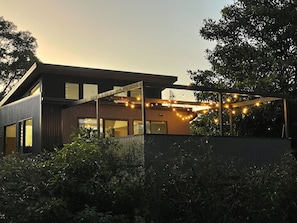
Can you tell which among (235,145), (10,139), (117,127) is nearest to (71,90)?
(117,127)

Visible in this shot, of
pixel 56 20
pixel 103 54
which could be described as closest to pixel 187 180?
pixel 56 20

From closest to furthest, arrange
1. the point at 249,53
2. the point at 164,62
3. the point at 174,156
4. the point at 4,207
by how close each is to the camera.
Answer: the point at 4,207 → the point at 174,156 → the point at 249,53 → the point at 164,62

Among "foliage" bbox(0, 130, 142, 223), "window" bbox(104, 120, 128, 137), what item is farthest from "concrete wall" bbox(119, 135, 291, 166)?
"window" bbox(104, 120, 128, 137)

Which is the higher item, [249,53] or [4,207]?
[249,53]

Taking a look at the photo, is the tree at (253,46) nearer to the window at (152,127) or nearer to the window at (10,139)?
the window at (152,127)

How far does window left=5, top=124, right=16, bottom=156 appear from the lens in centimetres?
1736

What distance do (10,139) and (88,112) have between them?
13.0ft

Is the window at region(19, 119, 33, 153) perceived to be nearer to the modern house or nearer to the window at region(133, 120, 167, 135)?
the modern house

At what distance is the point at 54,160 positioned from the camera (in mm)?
8328

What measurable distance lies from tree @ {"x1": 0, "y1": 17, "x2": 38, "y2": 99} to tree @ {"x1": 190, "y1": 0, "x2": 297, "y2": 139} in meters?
14.1

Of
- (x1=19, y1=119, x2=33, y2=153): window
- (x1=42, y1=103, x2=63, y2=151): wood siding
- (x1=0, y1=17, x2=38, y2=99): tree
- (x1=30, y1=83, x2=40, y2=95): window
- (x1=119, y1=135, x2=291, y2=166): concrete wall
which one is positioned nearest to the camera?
(x1=119, y1=135, x2=291, y2=166): concrete wall

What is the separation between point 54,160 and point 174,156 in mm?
2250

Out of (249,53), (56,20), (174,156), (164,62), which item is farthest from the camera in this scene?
(164,62)

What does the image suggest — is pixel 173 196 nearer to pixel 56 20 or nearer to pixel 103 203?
pixel 103 203
